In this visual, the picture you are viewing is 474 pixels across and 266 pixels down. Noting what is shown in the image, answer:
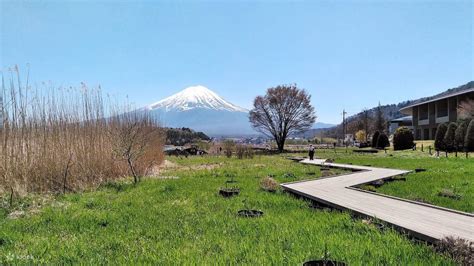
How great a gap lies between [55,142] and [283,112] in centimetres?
2922

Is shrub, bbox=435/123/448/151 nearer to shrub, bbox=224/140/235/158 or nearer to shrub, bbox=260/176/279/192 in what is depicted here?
shrub, bbox=224/140/235/158

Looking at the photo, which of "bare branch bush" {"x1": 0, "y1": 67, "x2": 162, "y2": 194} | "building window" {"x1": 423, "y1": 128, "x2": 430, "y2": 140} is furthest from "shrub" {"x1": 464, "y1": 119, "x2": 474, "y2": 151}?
"building window" {"x1": 423, "y1": 128, "x2": 430, "y2": 140}

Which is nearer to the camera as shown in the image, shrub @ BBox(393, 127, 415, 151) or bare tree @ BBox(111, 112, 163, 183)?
bare tree @ BBox(111, 112, 163, 183)

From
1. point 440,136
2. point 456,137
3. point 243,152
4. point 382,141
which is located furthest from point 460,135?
point 243,152

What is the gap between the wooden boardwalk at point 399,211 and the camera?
3.98 metres

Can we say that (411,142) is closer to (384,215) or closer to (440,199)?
(440,199)

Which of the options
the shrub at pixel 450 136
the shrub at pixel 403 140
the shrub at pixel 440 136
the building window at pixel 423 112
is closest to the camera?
the shrub at pixel 450 136

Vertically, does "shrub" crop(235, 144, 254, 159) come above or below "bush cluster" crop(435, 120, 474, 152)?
below

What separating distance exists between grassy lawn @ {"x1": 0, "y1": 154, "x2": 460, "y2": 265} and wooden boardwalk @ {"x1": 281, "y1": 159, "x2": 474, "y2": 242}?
26 centimetres

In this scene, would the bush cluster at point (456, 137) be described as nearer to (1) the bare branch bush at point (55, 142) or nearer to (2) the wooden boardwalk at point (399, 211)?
(2) the wooden boardwalk at point (399, 211)

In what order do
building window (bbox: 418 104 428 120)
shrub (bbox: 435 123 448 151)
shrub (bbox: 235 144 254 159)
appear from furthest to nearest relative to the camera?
building window (bbox: 418 104 428 120), shrub (bbox: 435 123 448 151), shrub (bbox: 235 144 254 159)

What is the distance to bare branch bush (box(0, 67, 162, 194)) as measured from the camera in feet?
23.9

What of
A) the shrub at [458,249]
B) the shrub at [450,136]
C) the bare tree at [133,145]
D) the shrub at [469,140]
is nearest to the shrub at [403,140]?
the shrub at [450,136]

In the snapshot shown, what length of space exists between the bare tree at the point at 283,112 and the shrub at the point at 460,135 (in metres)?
15.2
